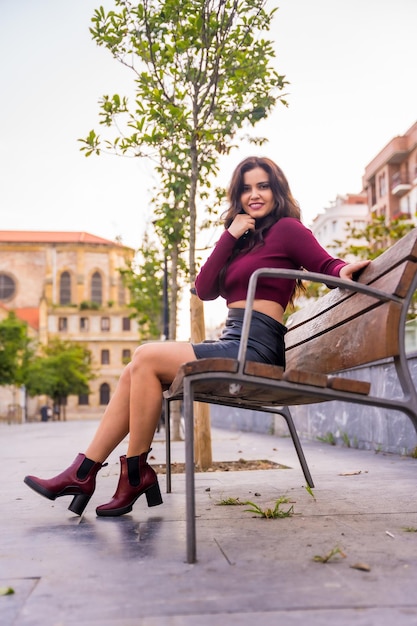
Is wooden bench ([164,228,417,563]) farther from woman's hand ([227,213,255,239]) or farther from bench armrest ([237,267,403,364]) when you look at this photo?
woman's hand ([227,213,255,239])

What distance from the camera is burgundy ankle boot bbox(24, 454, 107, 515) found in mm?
3492

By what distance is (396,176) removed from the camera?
50.6 metres

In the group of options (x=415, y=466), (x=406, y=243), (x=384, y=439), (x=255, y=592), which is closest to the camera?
(x=255, y=592)

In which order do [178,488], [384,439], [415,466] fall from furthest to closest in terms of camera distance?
1. [384,439]
2. [415,466]
3. [178,488]

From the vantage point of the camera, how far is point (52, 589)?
222cm

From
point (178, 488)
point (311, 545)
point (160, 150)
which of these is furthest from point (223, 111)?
point (311, 545)

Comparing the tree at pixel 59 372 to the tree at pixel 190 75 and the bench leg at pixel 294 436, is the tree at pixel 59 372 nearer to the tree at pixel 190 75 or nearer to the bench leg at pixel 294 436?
the tree at pixel 190 75

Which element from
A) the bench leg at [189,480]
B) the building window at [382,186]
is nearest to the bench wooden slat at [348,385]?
the bench leg at [189,480]

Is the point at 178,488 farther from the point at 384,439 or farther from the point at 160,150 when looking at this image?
the point at 160,150

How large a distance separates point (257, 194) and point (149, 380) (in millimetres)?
1110

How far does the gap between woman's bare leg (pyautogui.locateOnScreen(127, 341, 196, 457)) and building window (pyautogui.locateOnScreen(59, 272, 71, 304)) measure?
243 feet

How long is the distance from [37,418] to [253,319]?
6702cm

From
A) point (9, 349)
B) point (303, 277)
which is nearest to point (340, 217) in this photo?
point (9, 349)

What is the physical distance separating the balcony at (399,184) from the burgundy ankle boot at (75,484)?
48157mm
